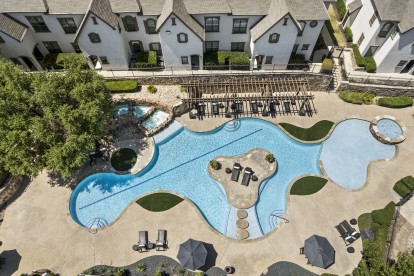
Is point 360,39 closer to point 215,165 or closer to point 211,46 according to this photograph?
point 211,46

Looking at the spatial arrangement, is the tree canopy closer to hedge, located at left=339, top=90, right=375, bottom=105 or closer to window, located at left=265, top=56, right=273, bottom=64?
Result: window, located at left=265, top=56, right=273, bottom=64

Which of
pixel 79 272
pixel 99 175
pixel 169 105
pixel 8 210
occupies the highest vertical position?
pixel 169 105

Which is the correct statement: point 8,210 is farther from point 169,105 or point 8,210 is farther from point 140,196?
point 169,105

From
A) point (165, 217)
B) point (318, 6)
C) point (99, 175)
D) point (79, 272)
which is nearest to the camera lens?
point (79, 272)

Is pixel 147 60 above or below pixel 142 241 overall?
above

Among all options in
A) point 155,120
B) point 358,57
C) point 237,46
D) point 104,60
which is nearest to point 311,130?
point 358,57

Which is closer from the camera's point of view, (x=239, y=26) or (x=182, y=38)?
(x=182, y=38)

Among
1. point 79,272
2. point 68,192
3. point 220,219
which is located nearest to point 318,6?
point 220,219
